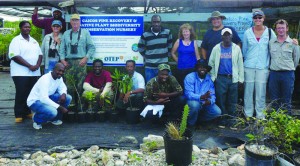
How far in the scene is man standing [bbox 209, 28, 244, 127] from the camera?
20.1 feet

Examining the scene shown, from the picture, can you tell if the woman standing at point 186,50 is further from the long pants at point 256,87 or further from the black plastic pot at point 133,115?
the black plastic pot at point 133,115

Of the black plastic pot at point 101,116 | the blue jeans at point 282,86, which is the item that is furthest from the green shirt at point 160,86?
the blue jeans at point 282,86

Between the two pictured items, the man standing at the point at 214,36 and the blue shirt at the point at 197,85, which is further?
the man standing at the point at 214,36

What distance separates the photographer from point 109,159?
4473 millimetres

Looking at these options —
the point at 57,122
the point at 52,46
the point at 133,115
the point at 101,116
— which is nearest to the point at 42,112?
the point at 57,122

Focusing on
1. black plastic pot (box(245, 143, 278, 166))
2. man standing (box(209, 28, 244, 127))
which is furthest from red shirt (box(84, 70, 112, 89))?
black plastic pot (box(245, 143, 278, 166))

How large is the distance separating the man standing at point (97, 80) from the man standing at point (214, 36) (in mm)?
2249

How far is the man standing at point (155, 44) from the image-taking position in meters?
6.68

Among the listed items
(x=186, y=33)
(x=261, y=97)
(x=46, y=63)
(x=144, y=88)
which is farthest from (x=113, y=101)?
(x=261, y=97)

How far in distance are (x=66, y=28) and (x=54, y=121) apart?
241 cm

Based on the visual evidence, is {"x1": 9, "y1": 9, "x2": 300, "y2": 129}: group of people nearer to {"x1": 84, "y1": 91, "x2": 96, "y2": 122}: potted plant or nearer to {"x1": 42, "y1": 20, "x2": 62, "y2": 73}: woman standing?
{"x1": 42, "y1": 20, "x2": 62, "y2": 73}: woman standing

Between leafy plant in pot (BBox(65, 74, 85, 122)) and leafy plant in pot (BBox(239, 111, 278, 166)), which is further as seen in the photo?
leafy plant in pot (BBox(65, 74, 85, 122))

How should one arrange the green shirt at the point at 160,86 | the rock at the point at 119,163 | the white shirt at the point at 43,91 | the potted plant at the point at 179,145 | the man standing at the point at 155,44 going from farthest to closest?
the man standing at the point at 155,44, the green shirt at the point at 160,86, the white shirt at the point at 43,91, the rock at the point at 119,163, the potted plant at the point at 179,145

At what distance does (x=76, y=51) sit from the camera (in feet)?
22.7
